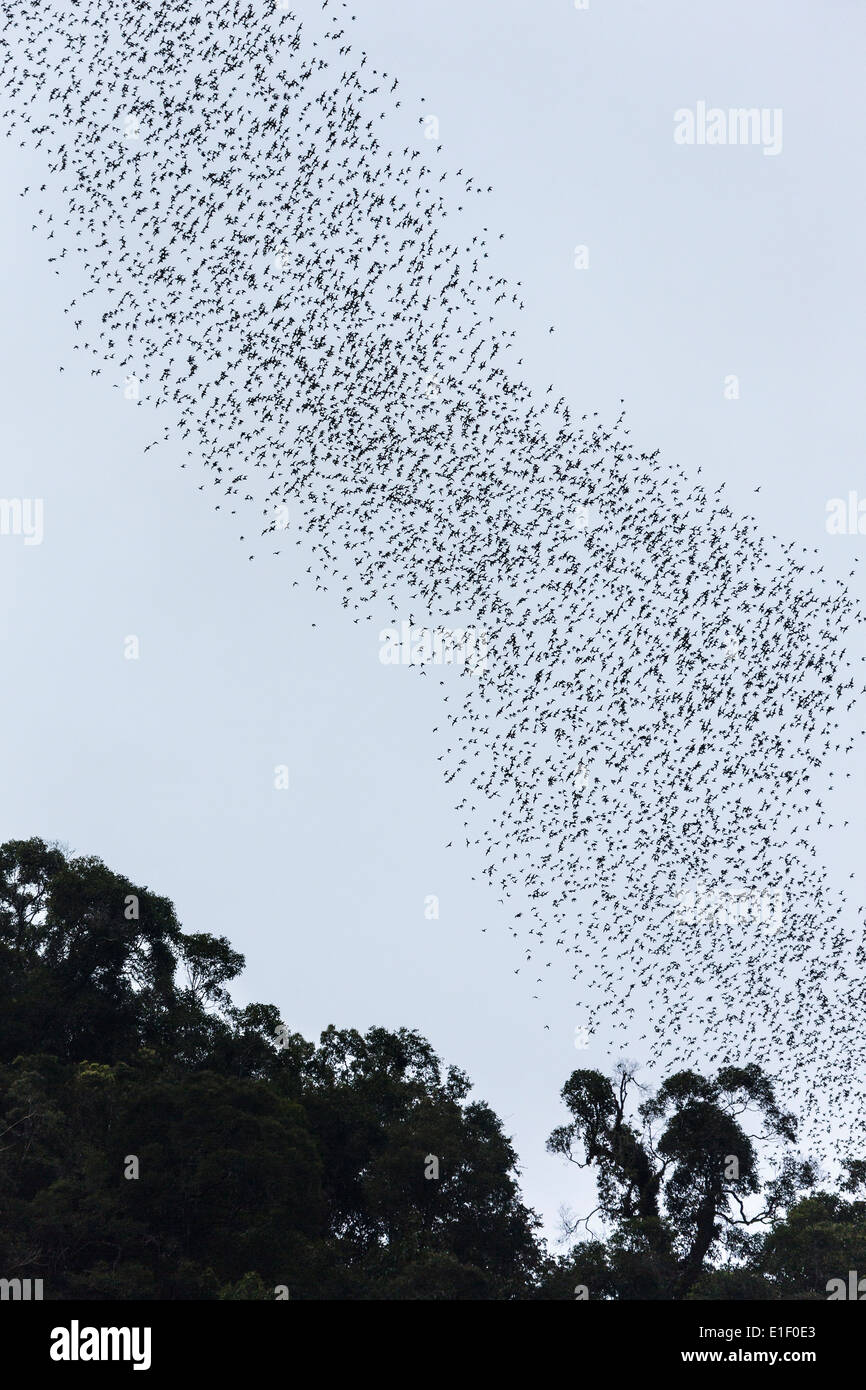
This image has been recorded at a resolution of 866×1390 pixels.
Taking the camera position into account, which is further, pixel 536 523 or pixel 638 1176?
pixel 638 1176

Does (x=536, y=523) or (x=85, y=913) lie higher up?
(x=536, y=523)

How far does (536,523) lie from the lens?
3509cm

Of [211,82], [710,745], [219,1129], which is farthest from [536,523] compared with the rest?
[219,1129]

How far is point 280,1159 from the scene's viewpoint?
39.6 meters

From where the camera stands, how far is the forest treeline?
125 feet

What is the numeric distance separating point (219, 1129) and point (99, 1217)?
11.3 feet

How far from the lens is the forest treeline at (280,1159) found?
1495 inches

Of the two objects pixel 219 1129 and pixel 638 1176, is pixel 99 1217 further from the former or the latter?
pixel 638 1176
